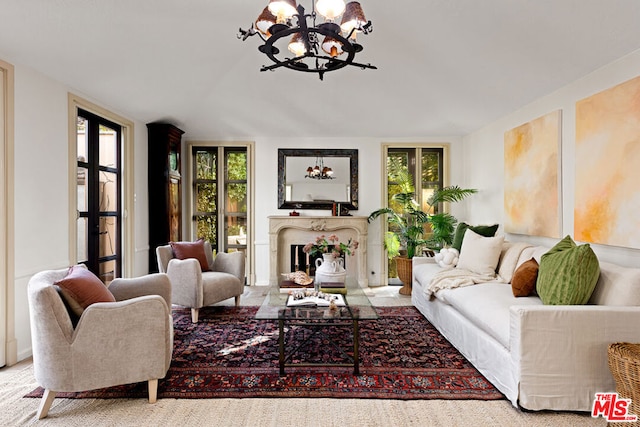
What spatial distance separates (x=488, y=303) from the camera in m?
2.89

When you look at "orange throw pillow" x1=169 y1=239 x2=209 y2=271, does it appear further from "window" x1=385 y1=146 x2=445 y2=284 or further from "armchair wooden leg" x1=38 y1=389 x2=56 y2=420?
"window" x1=385 y1=146 x2=445 y2=284

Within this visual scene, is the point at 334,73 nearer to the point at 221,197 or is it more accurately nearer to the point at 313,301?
the point at 313,301

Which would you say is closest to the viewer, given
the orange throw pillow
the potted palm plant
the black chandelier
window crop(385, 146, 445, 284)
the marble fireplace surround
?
the black chandelier

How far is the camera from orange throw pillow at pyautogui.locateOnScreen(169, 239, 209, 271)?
14.4 ft

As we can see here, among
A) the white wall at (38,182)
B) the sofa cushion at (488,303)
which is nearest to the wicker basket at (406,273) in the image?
the sofa cushion at (488,303)

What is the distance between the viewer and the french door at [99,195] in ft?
13.0

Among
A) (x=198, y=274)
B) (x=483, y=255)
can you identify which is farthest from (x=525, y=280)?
(x=198, y=274)

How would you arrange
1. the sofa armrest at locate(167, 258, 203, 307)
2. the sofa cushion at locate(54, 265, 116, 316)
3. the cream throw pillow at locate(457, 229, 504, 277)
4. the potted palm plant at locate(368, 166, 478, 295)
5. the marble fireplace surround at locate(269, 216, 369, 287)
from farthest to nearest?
the marble fireplace surround at locate(269, 216, 369, 287) → the potted palm plant at locate(368, 166, 478, 295) → the sofa armrest at locate(167, 258, 203, 307) → the cream throw pillow at locate(457, 229, 504, 277) → the sofa cushion at locate(54, 265, 116, 316)

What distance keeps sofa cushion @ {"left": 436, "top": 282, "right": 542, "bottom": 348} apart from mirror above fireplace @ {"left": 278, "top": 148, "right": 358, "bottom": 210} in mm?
2723

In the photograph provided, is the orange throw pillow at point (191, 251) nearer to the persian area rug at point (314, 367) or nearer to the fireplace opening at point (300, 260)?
the persian area rug at point (314, 367)

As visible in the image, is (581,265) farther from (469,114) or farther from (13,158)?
(13,158)

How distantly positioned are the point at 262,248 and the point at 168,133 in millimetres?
2170

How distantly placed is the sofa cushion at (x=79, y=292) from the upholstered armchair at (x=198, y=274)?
1.52 m

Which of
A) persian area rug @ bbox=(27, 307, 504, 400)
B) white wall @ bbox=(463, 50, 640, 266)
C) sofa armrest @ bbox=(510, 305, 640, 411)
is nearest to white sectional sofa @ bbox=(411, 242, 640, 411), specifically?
sofa armrest @ bbox=(510, 305, 640, 411)
